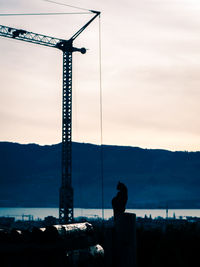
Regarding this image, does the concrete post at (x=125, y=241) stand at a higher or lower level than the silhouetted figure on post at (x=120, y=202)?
lower

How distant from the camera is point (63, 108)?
64938 millimetres

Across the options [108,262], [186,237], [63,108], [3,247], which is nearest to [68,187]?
[63,108]

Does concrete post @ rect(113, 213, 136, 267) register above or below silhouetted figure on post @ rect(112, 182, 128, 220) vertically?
below

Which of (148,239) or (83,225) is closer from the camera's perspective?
(83,225)

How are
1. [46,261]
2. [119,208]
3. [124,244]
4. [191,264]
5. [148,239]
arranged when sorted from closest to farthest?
[124,244] → [119,208] → [46,261] → [191,264] → [148,239]

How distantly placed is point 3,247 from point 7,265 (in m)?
0.50

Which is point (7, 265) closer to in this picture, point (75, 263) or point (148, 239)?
point (75, 263)

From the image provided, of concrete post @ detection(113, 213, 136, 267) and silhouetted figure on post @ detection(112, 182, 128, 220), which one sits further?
silhouetted figure on post @ detection(112, 182, 128, 220)

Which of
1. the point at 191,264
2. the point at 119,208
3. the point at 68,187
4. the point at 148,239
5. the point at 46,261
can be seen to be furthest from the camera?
the point at 68,187

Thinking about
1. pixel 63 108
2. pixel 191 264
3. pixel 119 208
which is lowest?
pixel 191 264

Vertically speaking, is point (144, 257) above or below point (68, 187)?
below

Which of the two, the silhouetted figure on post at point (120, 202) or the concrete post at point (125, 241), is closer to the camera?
the concrete post at point (125, 241)

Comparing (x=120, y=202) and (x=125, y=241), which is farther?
(x=120, y=202)

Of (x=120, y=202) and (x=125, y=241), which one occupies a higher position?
(x=120, y=202)
